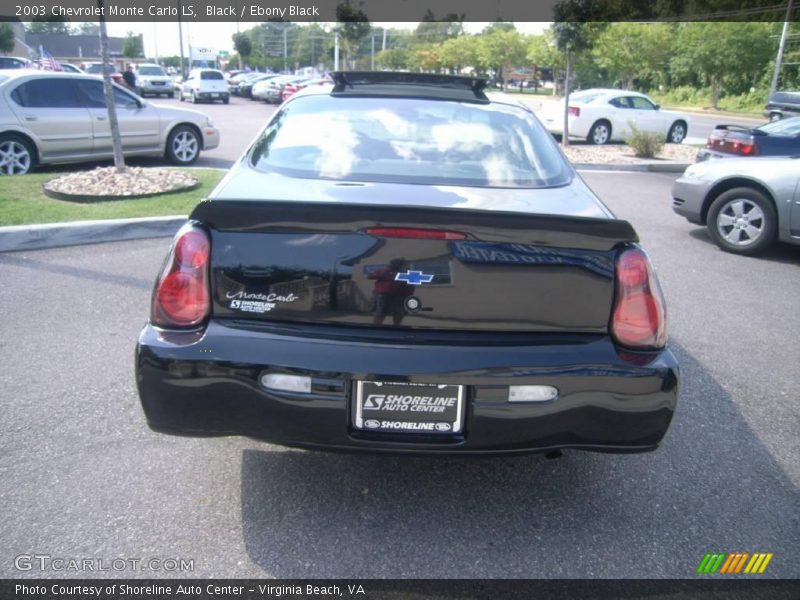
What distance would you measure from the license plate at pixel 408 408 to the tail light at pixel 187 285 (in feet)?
2.16

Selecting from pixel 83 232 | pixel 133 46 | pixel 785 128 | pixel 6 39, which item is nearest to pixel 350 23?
pixel 785 128

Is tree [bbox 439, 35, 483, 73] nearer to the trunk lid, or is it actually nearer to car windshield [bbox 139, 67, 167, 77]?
car windshield [bbox 139, 67, 167, 77]

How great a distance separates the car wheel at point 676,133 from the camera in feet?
61.4

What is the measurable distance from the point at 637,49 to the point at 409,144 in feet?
162

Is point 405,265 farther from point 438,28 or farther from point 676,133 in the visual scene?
point 438,28

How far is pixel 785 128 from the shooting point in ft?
33.9

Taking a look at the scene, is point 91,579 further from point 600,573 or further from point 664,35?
point 664,35

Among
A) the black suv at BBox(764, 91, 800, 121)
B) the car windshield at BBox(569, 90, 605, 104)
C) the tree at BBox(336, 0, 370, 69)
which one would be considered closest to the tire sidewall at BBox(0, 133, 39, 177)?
the black suv at BBox(764, 91, 800, 121)

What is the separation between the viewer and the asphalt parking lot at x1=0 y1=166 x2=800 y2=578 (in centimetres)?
248

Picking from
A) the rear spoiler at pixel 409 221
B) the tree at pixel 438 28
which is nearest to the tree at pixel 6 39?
the tree at pixel 438 28

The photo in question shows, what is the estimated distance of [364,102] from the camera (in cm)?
363

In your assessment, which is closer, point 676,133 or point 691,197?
point 691,197

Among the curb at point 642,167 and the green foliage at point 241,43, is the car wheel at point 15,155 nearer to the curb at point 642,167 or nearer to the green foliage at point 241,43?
the curb at point 642,167

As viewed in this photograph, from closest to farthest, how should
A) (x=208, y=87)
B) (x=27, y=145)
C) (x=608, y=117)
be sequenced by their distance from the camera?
(x=27, y=145), (x=608, y=117), (x=208, y=87)
